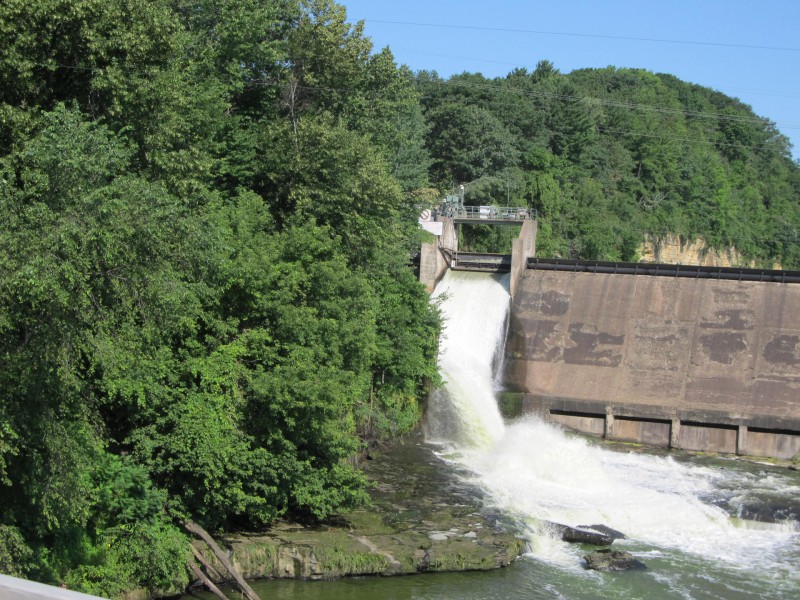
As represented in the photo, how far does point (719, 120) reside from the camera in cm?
9694

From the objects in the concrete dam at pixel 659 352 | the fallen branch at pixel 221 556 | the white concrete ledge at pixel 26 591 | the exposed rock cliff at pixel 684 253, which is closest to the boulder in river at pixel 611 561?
the fallen branch at pixel 221 556

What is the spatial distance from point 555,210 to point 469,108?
788cm

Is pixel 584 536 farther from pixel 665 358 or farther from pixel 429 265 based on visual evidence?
pixel 429 265

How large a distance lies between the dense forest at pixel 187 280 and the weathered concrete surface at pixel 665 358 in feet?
16.0

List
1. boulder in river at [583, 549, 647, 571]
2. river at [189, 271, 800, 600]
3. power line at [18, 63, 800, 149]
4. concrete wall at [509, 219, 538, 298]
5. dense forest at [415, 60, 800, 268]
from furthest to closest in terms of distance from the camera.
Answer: dense forest at [415, 60, 800, 268]
concrete wall at [509, 219, 538, 298]
power line at [18, 63, 800, 149]
boulder in river at [583, 549, 647, 571]
river at [189, 271, 800, 600]

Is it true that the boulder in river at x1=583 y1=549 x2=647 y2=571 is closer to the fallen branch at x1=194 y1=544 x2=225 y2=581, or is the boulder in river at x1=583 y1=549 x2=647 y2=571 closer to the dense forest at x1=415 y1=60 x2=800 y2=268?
the fallen branch at x1=194 y1=544 x2=225 y2=581

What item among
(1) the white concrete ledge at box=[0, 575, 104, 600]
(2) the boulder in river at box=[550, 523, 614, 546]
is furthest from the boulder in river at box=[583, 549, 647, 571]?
(1) the white concrete ledge at box=[0, 575, 104, 600]

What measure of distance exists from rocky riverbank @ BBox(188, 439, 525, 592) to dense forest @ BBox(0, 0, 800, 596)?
1.73ft

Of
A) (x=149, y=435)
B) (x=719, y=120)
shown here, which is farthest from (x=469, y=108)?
(x=719, y=120)

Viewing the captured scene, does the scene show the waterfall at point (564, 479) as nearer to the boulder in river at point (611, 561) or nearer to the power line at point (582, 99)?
the boulder in river at point (611, 561)

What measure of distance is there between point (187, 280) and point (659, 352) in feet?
60.0

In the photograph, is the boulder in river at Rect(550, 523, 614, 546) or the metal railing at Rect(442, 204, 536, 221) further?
the metal railing at Rect(442, 204, 536, 221)

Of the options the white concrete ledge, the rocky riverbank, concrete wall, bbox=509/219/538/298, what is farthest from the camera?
concrete wall, bbox=509/219/538/298

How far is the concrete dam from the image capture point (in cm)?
2747
